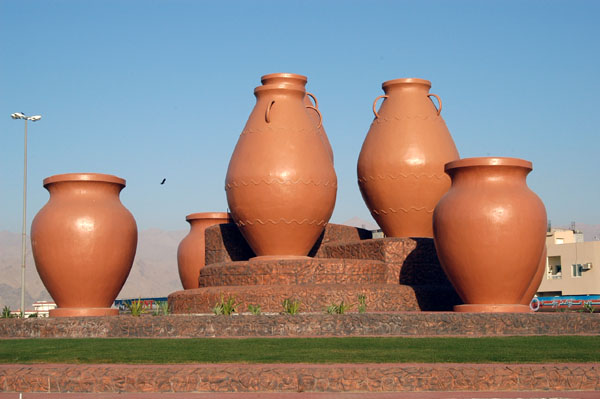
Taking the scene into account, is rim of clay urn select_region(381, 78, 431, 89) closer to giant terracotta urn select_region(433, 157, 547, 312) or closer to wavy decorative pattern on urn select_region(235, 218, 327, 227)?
wavy decorative pattern on urn select_region(235, 218, 327, 227)

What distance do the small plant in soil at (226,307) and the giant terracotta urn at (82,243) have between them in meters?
2.25

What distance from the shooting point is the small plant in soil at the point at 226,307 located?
1251cm

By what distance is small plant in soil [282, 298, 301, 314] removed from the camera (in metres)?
12.1

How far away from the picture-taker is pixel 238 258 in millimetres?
16500

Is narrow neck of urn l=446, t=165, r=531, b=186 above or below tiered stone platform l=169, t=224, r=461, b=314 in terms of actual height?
above

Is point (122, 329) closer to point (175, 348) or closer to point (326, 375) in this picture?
point (175, 348)

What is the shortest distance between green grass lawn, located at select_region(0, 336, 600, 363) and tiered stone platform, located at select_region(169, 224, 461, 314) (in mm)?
3277

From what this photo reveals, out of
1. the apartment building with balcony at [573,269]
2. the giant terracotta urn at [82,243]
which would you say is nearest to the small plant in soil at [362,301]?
the giant terracotta urn at [82,243]

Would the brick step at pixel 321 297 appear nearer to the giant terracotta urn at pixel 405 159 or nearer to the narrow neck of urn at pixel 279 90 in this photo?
the giant terracotta urn at pixel 405 159

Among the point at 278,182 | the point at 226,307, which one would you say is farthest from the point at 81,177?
the point at 226,307

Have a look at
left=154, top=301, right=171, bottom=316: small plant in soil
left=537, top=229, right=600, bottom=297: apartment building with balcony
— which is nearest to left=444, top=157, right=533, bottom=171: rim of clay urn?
left=154, top=301, right=171, bottom=316: small plant in soil

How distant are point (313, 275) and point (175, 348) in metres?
5.44

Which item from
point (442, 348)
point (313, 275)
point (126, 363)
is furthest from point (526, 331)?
point (126, 363)

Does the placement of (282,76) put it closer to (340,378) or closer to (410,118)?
(410,118)
